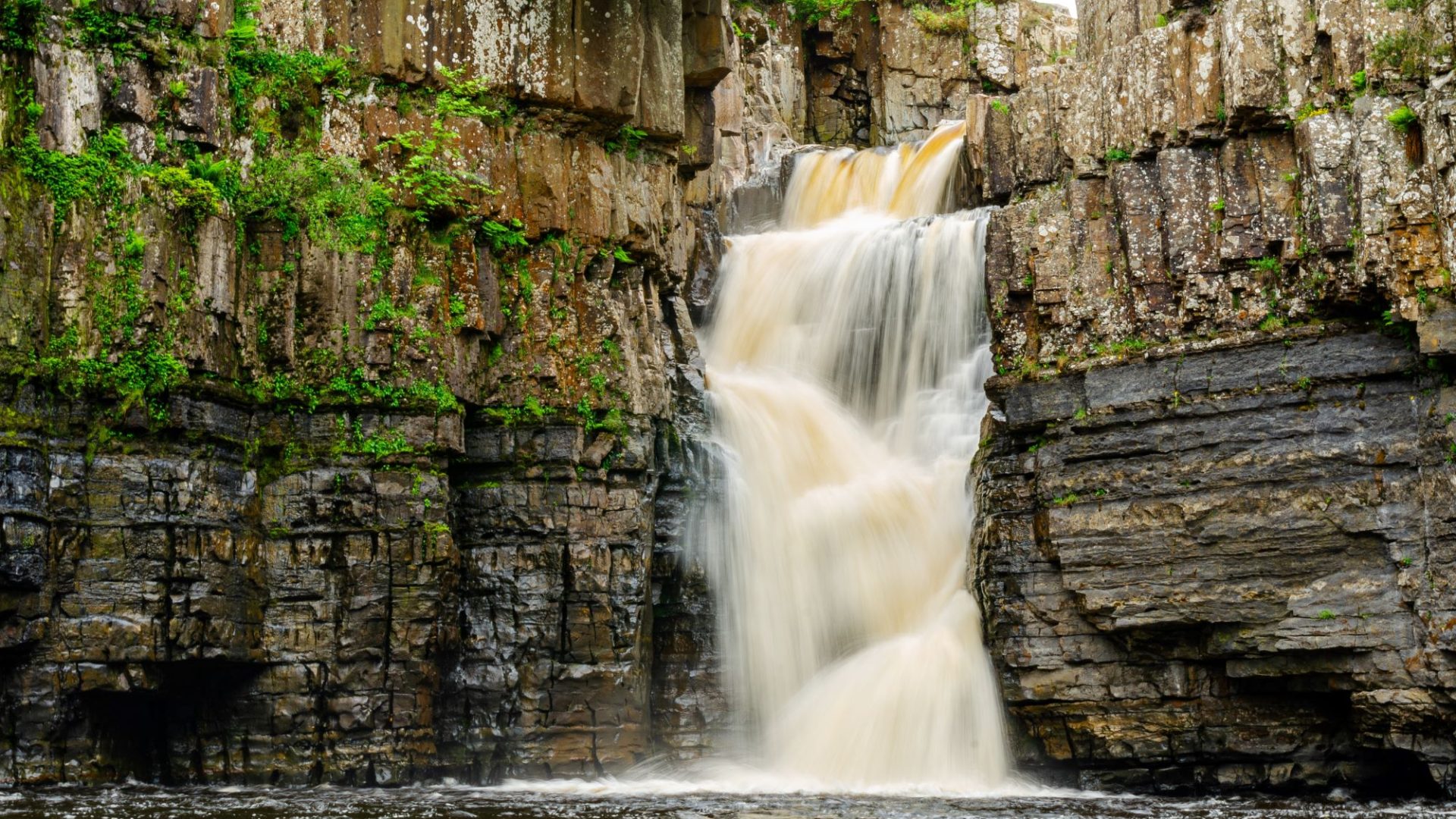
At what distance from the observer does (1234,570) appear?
19.2 meters

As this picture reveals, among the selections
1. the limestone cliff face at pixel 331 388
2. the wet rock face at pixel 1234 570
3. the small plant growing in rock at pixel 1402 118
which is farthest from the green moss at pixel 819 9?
the small plant growing in rock at pixel 1402 118

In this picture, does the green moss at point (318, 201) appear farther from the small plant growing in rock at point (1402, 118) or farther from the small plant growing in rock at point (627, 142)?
the small plant growing in rock at point (1402, 118)

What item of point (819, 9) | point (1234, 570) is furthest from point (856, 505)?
point (819, 9)

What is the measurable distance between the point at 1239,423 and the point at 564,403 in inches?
361

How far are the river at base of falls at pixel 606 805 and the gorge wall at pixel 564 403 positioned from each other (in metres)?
1.12

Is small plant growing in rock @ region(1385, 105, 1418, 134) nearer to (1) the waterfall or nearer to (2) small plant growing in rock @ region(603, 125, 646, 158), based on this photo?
(1) the waterfall

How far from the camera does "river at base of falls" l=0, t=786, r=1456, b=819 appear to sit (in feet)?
51.3

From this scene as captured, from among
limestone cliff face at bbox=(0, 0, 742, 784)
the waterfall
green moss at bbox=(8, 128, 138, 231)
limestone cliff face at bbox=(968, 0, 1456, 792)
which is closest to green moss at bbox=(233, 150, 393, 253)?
limestone cliff face at bbox=(0, 0, 742, 784)

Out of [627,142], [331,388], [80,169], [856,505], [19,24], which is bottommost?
[856,505]

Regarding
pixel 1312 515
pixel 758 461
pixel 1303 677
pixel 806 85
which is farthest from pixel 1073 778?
pixel 806 85

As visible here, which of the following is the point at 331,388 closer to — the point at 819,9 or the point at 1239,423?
the point at 1239,423

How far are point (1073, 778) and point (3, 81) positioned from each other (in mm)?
16300

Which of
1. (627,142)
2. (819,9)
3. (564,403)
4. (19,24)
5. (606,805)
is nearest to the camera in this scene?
(606,805)

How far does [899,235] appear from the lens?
2475cm
